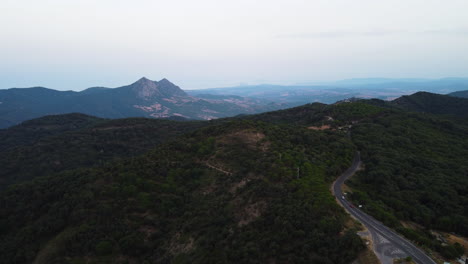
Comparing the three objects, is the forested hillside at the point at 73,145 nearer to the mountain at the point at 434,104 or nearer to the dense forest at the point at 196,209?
the dense forest at the point at 196,209

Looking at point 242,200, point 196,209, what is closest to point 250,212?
point 242,200

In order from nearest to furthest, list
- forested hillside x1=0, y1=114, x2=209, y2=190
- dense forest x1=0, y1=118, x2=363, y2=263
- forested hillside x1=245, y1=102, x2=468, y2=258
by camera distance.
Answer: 1. dense forest x1=0, y1=118, x2=363, y2=263
2. forested hillside x1=245, y1=102, x2=468, y2=258
3. forested hillside x1=0, y1=114, x2=209, y2=190

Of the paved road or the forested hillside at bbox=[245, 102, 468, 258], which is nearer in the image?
the paved road

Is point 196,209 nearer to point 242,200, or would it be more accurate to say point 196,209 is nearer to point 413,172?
point 242,200

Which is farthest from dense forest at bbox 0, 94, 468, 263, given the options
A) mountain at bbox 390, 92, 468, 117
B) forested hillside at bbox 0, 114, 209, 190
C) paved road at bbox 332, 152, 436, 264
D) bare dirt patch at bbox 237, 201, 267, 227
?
mountain at bbox 390, 92, 468, 117

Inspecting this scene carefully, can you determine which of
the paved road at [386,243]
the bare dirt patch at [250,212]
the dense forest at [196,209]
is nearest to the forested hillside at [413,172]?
the paved road at [386,243]

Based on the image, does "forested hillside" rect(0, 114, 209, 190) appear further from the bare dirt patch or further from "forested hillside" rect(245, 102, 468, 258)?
"forested hillside" rect(245, 102, 468, 258)
